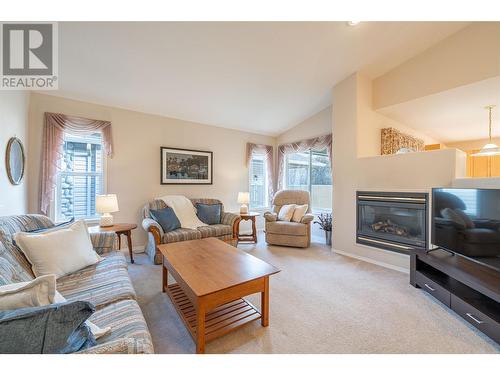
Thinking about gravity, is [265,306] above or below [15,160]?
below

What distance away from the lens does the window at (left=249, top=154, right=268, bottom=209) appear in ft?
17.3

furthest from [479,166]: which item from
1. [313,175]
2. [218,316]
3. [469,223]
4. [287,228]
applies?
[218,316]

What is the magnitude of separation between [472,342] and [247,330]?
161cm

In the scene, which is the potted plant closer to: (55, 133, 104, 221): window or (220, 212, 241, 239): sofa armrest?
(220, 212, 241, 239): sofa armrest

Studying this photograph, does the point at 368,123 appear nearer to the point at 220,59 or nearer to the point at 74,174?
the point at 220,59

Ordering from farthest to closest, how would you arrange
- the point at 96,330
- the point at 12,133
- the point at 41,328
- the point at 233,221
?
the point at 233,221
the point at 12,133
the point at 96,330
the point at 41,328

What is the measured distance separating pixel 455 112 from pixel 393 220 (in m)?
2.20

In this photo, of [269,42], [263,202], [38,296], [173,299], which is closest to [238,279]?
[173,299]

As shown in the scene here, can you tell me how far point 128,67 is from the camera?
2656mm

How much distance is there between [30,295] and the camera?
83cm

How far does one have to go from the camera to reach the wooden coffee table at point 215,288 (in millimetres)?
1462

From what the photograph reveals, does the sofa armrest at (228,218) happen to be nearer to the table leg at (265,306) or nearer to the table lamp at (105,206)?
the table lamp at (105,206)

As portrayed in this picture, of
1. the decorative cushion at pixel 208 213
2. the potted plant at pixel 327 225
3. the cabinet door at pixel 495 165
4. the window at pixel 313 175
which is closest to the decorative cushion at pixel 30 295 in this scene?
the decorative cushion at pixel 208 213
